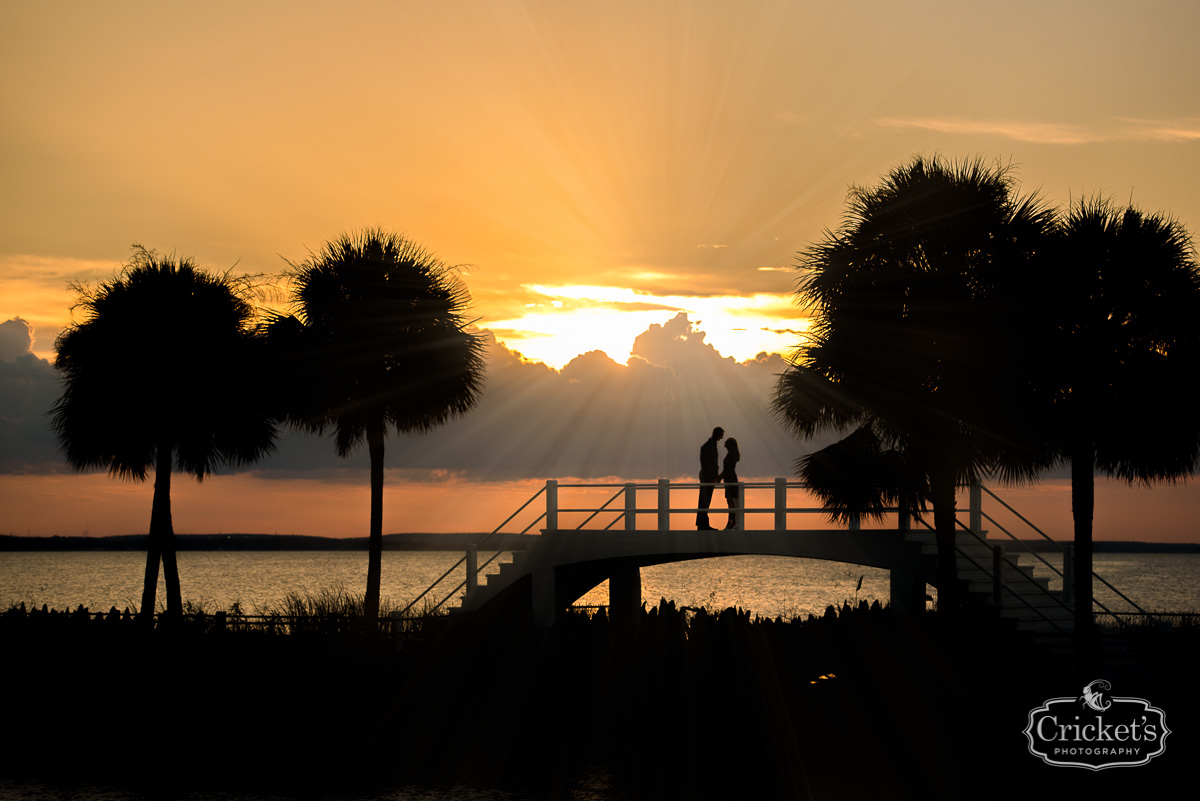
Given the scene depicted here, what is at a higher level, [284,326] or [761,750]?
[284,326]

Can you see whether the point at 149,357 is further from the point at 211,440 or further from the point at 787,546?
the point at 787,546

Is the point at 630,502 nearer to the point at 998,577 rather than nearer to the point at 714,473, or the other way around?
the point at 714,473

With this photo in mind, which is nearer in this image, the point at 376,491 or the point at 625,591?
the point at 376,491

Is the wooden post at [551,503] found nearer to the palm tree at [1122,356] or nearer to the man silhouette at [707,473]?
the man silhouette at [707,473]

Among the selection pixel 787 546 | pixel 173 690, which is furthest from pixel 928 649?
pixel 173 690

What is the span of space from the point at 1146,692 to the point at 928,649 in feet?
15.6

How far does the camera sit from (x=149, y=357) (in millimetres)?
32562

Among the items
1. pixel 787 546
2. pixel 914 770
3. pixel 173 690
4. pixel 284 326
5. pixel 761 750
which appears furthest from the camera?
pixel 284 326

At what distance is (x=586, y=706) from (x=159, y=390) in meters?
16.2

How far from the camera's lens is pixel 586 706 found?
27609 mm

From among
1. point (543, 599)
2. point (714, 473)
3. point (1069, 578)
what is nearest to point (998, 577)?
point (1069, 578)

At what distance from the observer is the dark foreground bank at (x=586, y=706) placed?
22359 mm

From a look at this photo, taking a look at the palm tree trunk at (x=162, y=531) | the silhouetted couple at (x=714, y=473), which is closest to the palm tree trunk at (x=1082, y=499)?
the silhouetted couple at (x=714, y=473)

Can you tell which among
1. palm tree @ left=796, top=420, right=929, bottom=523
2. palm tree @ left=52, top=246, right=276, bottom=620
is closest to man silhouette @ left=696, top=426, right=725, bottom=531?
palm tree @ left=796, top=420, right=929, bottom=523
